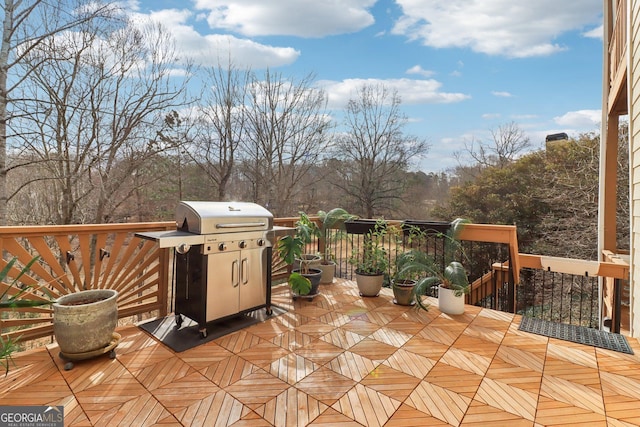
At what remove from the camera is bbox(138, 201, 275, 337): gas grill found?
256 cm

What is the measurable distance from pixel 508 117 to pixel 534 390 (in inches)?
486

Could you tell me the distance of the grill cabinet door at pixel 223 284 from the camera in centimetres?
264

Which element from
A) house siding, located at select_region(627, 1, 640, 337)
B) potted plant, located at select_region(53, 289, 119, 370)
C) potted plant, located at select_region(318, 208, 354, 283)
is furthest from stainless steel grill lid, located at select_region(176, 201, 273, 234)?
house siding, located at select_region(627, 1, 640, 337)

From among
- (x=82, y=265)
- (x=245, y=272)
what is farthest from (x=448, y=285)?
(x=82, y=265)

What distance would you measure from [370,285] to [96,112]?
6336 millimetres

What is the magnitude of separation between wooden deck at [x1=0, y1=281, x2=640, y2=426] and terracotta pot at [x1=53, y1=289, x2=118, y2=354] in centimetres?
15

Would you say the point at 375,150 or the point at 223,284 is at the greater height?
the point at 375,150

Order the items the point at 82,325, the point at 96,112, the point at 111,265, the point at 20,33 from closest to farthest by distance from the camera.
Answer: the point at 82,325, the point at 111,265, the point at 20,33, the point at 96,112

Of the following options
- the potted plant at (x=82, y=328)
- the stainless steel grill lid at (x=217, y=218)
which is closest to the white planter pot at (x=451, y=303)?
the stainless steel grill lid at (x=217, y=218)

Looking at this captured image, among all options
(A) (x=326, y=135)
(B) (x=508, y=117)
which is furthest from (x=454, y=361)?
(B) (x=508, y=117)

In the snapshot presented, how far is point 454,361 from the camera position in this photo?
226cm

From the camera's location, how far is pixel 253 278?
300 cm

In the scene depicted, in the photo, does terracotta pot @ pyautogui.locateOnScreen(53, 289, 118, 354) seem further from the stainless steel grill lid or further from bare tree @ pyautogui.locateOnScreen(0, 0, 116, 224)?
bare tree @ pyautogui.locateOnScreen(0, 0, 116, 224)

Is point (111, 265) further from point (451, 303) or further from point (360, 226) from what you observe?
point (451, 303)
